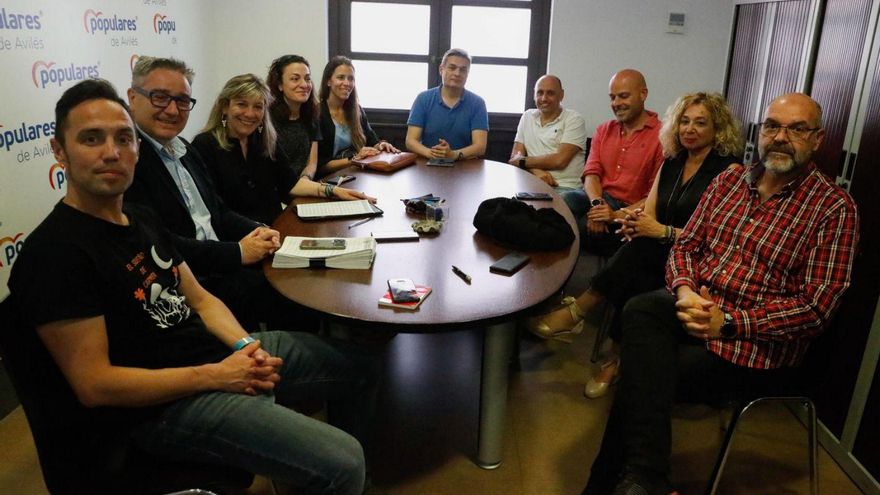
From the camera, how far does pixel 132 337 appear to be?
1342 mm

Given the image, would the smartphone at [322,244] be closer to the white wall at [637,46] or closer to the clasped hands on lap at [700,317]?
the clasped hands on lap at [700,317]

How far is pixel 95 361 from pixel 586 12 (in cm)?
417

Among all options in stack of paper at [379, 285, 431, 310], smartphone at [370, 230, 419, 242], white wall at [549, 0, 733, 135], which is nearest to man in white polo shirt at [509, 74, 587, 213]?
white wall at [549, 0, 733, 135]

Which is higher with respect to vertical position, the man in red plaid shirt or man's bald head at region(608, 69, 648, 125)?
man's bald head at region(608, 69, 648, 125)

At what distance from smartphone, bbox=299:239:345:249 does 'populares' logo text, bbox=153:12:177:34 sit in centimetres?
234

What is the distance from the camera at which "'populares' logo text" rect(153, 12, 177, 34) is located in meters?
3.63

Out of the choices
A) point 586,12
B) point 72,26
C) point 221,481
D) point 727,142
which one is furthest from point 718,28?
point 221,481

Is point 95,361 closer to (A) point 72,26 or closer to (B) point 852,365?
(A) point 72,26

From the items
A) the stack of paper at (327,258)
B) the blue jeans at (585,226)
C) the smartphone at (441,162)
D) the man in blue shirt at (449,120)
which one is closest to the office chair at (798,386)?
the stack of paper at (327,258)

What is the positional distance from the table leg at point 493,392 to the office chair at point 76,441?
805 mm

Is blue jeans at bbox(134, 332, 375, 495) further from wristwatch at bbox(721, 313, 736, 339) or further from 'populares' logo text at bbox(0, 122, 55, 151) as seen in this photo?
'populares' logo text at bbox(0, 122, 55, 151)

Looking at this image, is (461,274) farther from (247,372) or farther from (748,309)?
(748,309)

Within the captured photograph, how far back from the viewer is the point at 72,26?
8.70ft

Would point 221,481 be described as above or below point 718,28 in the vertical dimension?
below
